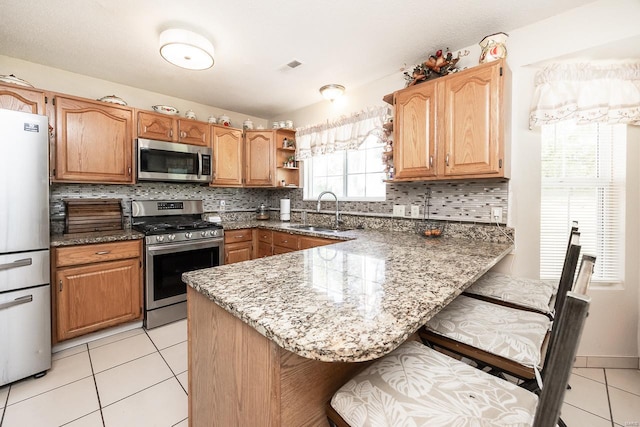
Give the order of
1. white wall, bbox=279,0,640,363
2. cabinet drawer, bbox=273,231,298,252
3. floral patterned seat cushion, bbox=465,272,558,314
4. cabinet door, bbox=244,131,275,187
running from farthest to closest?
cabinet door, bbox=244,131,275,187 < cabinet drawer, bbox=273,231,298,252 < white wall, bbox=279,0,640,363 < floral patterned seat cushion, bbox=465,272,558,314

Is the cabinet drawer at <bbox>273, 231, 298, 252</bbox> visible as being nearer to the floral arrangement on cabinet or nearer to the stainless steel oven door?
the stainless steel oven door

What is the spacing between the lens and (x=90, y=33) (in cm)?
203

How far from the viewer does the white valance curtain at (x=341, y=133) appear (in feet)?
9.11

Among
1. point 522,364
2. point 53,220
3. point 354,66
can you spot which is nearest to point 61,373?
point 53,220

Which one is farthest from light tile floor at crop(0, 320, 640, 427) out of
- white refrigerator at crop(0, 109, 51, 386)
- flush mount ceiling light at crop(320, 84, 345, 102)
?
flush mount ceiling light at crop(320, 84, 345, 102)

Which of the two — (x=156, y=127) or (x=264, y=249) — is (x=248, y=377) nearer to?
(x=264, y=249)

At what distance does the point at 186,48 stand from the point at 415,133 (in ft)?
6.02

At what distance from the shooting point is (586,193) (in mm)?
1994

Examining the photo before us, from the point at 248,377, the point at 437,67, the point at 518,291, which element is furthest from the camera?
the point at 437,67

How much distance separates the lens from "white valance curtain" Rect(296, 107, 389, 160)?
9.11 ft

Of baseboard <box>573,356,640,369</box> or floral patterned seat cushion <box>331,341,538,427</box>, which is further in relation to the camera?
baseboard <box>573,356,640,369</box>

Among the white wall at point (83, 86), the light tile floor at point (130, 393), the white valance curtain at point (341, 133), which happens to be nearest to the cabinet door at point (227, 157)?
the white wall at point (83, 86)

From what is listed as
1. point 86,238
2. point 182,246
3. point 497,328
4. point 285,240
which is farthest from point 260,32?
point 497,328

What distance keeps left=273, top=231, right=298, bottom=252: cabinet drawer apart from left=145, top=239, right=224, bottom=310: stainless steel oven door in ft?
2.18
